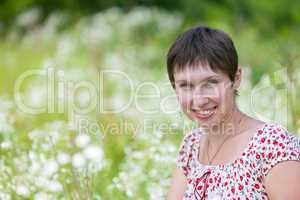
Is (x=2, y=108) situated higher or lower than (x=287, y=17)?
lower

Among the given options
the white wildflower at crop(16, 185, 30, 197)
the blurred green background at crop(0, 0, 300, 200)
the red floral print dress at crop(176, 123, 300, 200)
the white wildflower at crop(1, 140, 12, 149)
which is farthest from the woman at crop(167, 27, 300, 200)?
the white wildflower at crop(1, 140, 12, 149)

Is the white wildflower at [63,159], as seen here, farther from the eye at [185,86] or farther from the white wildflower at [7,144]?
the eye at [185,86]

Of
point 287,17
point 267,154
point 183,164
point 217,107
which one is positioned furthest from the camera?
point 287,17

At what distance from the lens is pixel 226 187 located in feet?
6.52

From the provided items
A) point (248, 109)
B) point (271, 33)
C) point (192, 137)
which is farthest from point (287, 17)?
point (192, 137)

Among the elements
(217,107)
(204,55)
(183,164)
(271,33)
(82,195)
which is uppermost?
(271,33)

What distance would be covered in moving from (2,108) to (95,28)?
4.29 m

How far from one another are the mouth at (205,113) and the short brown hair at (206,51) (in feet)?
0.43

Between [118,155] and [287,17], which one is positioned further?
[287,17]

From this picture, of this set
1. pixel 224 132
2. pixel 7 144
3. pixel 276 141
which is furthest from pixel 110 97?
pixel 276 141

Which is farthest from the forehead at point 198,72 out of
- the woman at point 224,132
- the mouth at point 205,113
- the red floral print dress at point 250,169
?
the red floral print dress at point 250,169

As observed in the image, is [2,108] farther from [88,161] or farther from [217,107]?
[217,107]

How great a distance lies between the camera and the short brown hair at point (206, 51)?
6.48ft

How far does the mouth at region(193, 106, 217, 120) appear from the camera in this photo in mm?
2023
